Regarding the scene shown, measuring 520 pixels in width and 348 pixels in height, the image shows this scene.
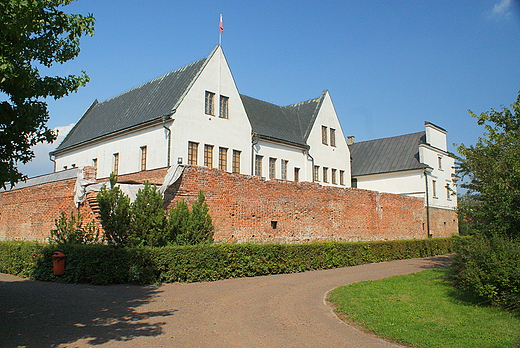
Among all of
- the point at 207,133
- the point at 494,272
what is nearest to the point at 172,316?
the point at 494,272

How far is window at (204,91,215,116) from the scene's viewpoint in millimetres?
23828

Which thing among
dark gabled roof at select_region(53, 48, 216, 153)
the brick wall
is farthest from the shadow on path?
dark gabled roof at select_region(53, 48, 216, 153)

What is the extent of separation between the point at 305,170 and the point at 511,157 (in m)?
17.9

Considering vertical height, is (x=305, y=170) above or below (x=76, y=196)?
above

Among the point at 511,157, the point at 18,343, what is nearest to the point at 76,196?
the point at 18,343

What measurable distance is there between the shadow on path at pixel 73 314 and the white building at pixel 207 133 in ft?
32.8

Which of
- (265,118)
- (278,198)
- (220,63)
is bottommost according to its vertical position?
(278,198)

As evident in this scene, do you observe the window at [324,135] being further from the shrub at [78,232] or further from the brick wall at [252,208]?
the shrub at [78,232]

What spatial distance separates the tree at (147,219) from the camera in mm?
14297

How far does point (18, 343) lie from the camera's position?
6605 mm

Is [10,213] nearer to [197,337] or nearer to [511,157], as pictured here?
[197,337]

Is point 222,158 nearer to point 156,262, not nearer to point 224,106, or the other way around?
point 224,106

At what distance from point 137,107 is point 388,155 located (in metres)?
22.7

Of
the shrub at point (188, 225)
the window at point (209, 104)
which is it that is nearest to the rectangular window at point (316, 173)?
the window at point (209, 104)
